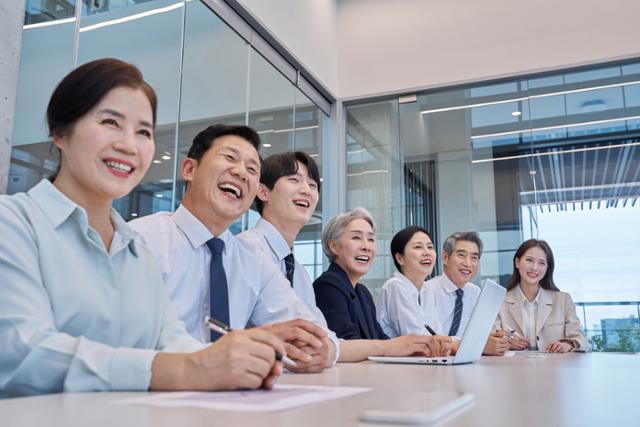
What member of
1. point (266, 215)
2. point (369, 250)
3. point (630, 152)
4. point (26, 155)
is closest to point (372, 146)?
point (630, 152)

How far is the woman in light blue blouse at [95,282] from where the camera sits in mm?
939

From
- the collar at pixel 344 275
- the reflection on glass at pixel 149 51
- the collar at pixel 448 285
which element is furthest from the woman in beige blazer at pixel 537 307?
the reflection on glass at pixel 149 51

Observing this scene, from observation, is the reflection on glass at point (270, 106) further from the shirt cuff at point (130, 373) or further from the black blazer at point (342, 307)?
the shirt cuff at point (130, 373)

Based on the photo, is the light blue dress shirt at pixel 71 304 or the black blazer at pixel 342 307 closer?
the light blue dress shirt at pixel 71 304

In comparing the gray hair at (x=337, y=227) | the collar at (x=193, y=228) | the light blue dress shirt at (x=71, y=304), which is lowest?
the light blue dress shirt at (x=71, y=304)

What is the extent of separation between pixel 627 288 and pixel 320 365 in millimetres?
4026

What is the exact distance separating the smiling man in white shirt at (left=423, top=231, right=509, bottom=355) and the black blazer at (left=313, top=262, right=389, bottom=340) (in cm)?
90

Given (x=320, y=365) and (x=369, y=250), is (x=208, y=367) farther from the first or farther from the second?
(x=369, y=250)

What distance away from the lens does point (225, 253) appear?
1923 millimetres

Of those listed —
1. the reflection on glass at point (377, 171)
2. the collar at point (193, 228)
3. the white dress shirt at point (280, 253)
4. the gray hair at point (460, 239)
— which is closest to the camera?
the collar at point (193, 228)

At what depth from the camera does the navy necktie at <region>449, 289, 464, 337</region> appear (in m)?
3.72

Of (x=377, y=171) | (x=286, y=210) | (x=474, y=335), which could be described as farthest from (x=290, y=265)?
(x=377, y=171)

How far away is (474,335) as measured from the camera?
6.14ft

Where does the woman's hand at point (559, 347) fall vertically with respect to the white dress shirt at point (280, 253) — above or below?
below
